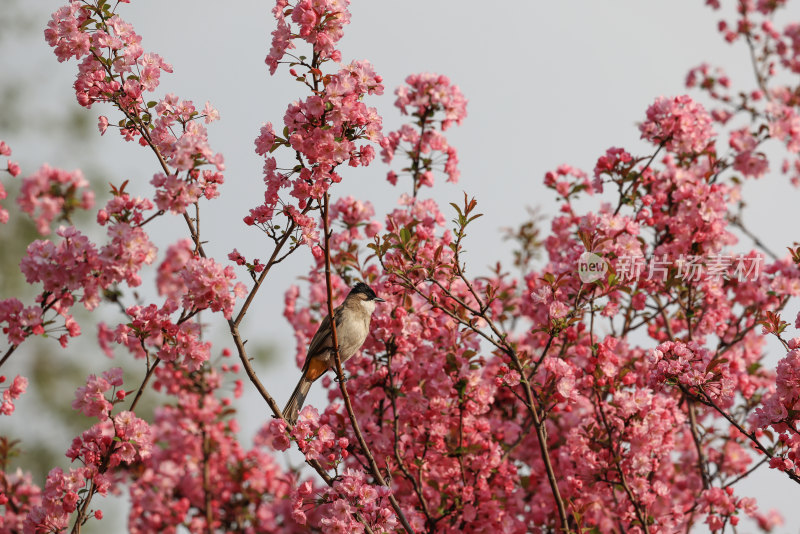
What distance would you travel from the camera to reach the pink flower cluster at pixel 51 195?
3109mm

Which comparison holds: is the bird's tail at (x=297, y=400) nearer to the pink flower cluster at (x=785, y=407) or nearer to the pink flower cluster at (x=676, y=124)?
the pink flower cluster at (x=785, y=407)

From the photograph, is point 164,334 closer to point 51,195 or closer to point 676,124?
point 51,195

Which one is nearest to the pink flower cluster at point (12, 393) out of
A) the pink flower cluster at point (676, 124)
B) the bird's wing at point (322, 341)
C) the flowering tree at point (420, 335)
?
the flowering tree at point (420, 335)

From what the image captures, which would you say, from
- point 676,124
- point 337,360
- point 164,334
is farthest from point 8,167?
point 676,124

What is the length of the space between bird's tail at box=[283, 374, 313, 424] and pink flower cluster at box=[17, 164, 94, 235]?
A: 213 cm

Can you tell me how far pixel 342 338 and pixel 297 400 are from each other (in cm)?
53

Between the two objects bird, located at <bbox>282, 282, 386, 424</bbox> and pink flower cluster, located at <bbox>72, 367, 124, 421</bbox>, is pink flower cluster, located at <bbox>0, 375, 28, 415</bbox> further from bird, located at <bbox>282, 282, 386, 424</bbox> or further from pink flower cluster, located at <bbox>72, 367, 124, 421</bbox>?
bird, located at <bbox>282, 282, 386, 424</bbox>

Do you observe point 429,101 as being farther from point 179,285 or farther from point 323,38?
→ point 179,285

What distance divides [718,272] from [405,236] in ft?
9.32

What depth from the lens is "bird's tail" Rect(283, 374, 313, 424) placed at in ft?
16.3

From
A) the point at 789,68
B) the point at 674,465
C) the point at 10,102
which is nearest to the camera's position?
the point at 674,465

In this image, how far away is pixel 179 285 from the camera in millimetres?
3551

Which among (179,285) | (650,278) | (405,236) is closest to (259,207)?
(179,285)

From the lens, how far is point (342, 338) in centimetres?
518
